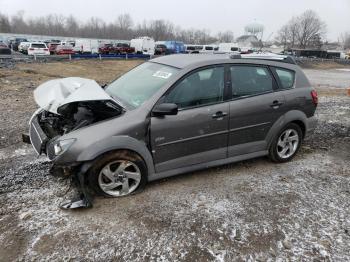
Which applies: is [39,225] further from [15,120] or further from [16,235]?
[15,120]

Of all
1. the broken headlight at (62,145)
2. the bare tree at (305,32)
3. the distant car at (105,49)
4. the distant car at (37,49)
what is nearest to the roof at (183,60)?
the broken headlight at (62,145)

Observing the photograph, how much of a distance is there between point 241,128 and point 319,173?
149 cm

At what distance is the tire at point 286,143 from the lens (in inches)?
186

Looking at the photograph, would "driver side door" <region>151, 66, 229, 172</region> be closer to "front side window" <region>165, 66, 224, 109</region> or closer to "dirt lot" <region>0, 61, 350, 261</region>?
"front side window" <region>165, 66, 224, 109</region>

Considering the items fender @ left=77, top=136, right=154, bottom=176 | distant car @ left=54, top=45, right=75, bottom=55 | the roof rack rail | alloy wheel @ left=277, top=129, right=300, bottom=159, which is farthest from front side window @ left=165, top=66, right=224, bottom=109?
distant car @ left=54, top=45, right=75, bottom=55

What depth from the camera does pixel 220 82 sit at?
411cm

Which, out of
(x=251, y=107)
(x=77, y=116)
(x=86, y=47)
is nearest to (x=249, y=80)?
(x=251, y=107)

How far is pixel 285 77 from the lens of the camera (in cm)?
472

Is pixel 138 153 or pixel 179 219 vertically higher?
pixel 138 153

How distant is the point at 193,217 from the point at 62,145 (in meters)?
1.67

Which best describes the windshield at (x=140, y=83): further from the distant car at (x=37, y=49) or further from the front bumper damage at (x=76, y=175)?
the distant car at (x=37, y=49)

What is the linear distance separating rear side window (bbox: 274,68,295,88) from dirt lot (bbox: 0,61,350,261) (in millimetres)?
1269

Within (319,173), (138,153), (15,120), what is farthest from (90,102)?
(15,120)

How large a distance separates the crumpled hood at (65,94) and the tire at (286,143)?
2.65 m
